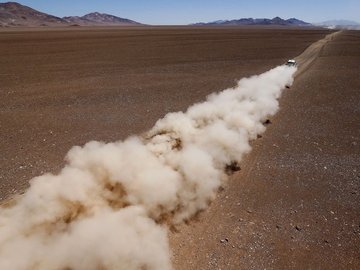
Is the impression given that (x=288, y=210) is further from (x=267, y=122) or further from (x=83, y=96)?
(x=83, y=96)

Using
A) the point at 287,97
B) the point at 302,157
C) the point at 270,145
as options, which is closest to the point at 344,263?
the point at 302,157

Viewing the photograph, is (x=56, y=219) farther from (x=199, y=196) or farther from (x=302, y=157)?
(x=302, y=157)

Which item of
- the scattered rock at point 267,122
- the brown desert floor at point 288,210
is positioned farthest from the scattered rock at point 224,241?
the scattered rock at point 267,122

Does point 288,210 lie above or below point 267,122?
below

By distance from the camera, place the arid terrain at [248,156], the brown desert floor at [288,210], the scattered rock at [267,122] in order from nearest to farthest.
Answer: the brown desert floor at [288,210]
the arid terrain at [248,156]
the scattered rock at [267,122]

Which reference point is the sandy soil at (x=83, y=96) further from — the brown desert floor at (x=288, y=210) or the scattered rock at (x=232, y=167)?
the brown desert floor at (x=288, y=210)

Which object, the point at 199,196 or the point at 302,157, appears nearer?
the point at 199,196

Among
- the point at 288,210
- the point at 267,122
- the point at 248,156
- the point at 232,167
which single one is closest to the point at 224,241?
the point at 288,210
